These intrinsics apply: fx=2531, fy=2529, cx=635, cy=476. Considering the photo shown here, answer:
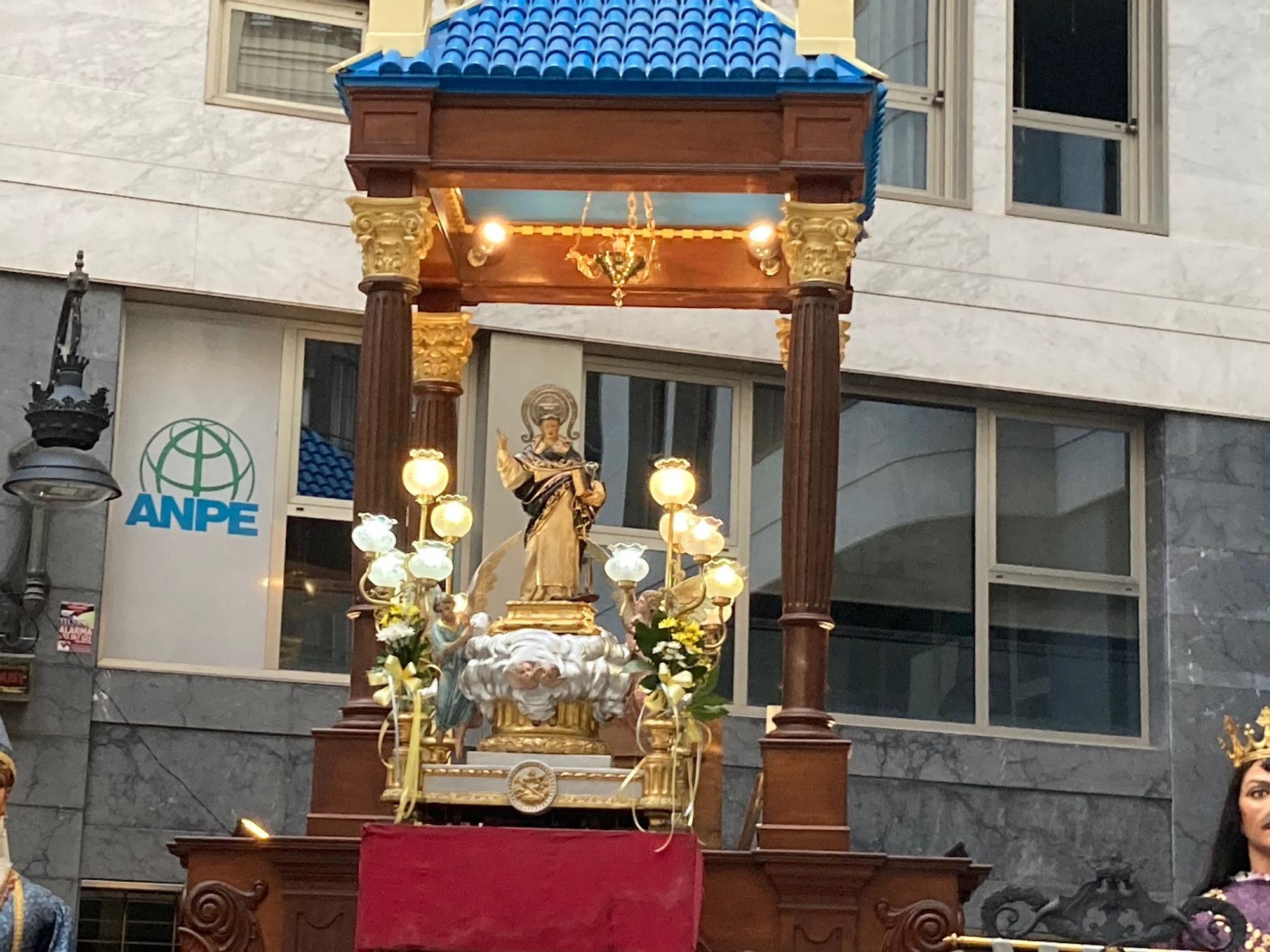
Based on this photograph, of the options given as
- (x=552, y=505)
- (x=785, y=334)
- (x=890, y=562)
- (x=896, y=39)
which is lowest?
(x=552, y=505)

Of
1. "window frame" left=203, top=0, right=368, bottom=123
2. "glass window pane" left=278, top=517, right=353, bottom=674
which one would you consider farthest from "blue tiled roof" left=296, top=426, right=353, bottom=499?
"window frame" left=203, top=0, right=368, bottom=123

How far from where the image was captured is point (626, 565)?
11180mm

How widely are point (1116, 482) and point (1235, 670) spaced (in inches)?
60.3

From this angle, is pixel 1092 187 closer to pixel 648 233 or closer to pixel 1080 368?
pixel 1080 368

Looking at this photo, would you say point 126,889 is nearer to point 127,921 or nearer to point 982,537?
point 127,921

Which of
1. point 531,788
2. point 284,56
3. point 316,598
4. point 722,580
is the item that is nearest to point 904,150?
point 284,56

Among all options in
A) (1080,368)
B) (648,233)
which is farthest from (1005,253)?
(648,233)

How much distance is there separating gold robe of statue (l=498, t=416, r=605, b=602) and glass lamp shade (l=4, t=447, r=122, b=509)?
2580 millimetres

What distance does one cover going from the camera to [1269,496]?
17562mm

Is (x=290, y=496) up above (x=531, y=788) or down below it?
above

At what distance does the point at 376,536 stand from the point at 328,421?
5197 mm

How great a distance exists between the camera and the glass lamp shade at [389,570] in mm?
10930

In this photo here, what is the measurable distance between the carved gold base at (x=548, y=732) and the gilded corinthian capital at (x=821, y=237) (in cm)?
230

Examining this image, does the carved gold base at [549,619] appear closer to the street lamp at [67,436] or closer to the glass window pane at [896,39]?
the street lamp at [67,436]
